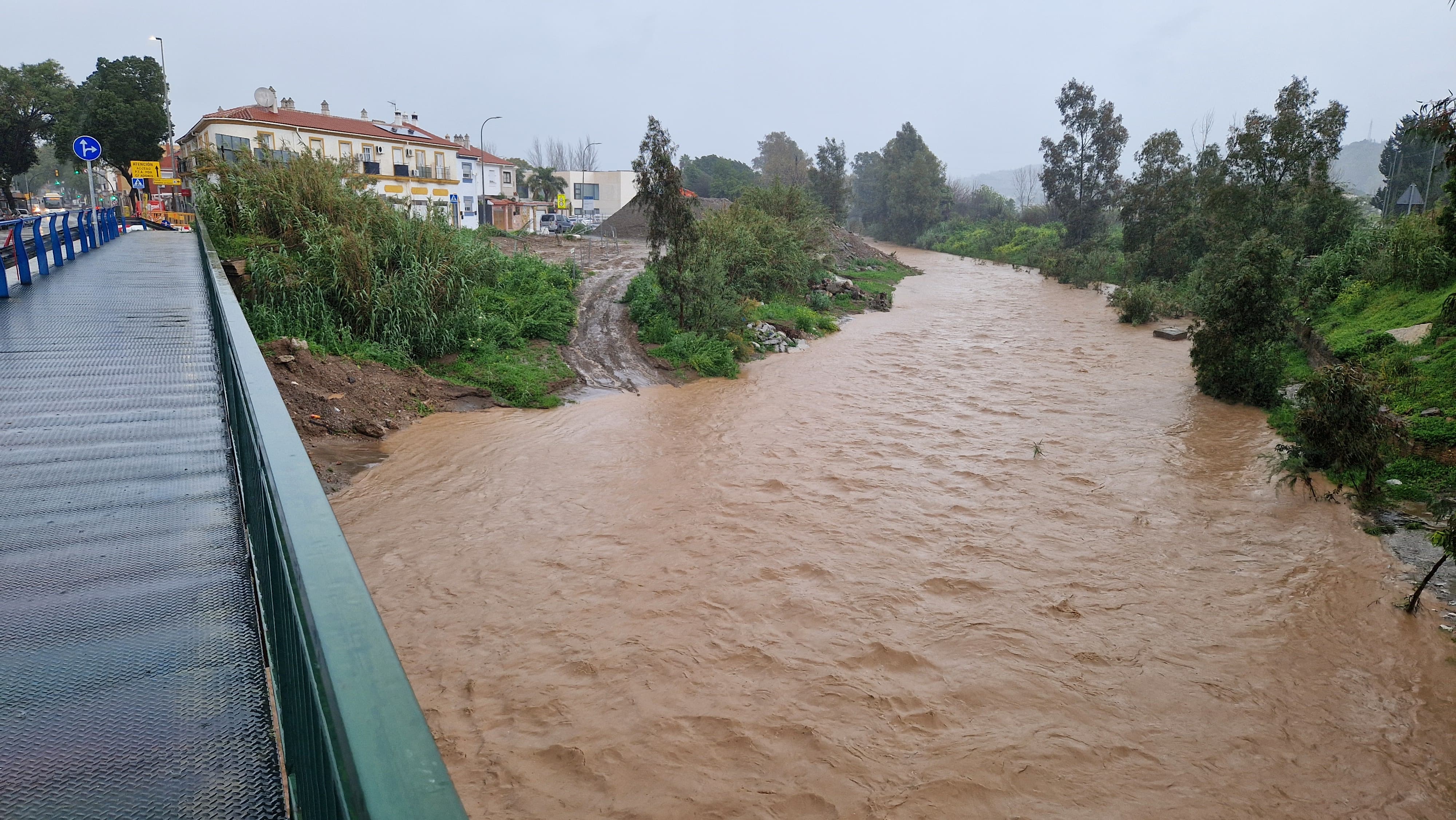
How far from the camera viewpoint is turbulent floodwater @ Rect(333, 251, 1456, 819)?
18.4ft

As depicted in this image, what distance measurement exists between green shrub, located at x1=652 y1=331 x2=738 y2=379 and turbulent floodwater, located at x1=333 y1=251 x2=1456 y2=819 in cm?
437

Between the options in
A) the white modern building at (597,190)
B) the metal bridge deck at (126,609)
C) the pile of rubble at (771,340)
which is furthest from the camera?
the white modern building at (597,190)

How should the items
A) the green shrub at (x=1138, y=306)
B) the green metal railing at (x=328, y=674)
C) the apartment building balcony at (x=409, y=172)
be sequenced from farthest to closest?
the apartment building balcony at (x=409, y=172)
the green shrub at (x=1138, y=306)
the green metal railing at (x=328, y=674)

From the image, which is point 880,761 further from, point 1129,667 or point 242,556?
point 242,556

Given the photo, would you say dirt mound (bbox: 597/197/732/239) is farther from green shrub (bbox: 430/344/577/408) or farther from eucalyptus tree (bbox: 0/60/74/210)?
green shrub (bbox: 430/344/577/408)

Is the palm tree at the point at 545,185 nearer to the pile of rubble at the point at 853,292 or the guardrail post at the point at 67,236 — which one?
the pile of rubble at the point at 853,292

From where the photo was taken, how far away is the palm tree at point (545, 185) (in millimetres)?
59469

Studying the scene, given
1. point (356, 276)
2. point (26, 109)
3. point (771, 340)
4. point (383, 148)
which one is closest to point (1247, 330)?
point (771, 340)

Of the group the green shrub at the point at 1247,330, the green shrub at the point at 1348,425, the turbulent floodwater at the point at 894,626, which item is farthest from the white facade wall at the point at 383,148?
the green shrub at the point at 1348,425

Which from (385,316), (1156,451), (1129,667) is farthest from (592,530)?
(1156,451)

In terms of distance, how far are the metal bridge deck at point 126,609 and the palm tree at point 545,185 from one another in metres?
56.8

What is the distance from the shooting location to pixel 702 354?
18688mm

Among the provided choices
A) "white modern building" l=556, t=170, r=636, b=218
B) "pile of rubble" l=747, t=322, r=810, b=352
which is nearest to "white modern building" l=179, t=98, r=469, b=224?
"pile of rubble" l=747, t=322, r=810, b=352

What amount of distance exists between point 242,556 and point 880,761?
14.2 feet
